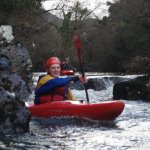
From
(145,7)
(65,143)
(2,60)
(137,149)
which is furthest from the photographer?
(145,7)

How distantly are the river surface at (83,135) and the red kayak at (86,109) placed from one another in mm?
116

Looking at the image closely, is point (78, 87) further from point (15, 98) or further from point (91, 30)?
point (91, 30)

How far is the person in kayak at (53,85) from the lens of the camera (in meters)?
8.48

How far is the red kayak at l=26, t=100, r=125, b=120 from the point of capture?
810 centimetres

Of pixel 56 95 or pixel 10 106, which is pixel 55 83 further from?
pixel 10 106

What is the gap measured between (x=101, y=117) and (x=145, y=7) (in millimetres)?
16541

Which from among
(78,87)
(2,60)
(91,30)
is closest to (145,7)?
(78,87)

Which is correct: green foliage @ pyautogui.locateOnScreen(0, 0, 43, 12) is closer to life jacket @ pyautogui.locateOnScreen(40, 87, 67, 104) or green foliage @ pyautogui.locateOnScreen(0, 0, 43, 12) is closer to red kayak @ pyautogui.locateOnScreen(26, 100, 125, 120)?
life jacket @ pyautogui.locateOnScreen(40, 87, 67, 104)

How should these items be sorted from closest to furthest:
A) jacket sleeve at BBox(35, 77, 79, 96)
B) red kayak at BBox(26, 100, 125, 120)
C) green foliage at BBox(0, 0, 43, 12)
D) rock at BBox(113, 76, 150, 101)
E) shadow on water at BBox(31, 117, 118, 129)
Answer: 1. shadow on water at BBox(31, 117, 118, 129)
2. red kayak at BBox(26, 100, 125, 120)
3. jacket sleeve at BBox(35, 77, 79, 96)
4. green foliage at BBox(0, 0, 43, 12)
5. rock at BBox(113, 76, 150, 101)

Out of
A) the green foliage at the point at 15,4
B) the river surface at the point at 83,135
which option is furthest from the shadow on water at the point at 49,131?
the green foliage at the point at 15,4

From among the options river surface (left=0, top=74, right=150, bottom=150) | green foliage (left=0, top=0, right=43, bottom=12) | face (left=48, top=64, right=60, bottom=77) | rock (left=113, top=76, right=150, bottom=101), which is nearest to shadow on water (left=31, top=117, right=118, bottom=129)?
river surface (left=0, top=74, right=150, bottom=150)

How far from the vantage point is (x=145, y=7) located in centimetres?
2375

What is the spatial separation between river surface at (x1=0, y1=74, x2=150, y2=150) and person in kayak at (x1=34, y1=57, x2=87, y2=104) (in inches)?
22.4

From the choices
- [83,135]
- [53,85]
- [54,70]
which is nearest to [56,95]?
[53,85]
